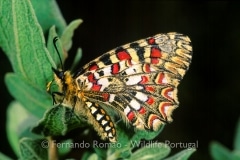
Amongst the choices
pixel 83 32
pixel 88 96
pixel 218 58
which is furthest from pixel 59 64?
pixel 218 58

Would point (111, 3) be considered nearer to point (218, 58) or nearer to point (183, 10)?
point (183, 10)

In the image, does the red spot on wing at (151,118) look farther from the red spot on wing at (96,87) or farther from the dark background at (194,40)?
the dark background at (194,40)

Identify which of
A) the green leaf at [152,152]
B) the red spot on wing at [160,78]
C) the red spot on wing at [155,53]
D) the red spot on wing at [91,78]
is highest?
the red spot on wing at [91,78]

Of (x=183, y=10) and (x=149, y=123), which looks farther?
(x=183, y=10)

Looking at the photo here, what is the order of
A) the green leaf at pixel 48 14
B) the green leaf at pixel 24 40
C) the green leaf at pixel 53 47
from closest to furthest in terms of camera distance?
the green leaf at pixel 24 40 → the green leaf at pixel 53 47 → the green leaf at pixel 48 14

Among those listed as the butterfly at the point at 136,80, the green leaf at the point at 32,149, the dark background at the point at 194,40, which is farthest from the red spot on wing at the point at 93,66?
the dark background at the point at 194,40

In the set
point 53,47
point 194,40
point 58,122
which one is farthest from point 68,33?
point 194,40

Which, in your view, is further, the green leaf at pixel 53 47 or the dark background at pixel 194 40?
the dark background at pixel 194 40

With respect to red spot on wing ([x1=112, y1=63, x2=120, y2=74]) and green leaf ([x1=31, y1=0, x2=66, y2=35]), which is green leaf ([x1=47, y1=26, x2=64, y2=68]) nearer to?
green leaf ([x1=31, y1=0, x2=66, y2=35])
